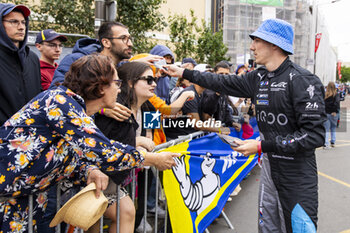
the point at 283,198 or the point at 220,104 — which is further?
the point at 220,104

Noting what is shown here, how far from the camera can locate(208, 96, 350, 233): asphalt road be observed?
4.00 metres

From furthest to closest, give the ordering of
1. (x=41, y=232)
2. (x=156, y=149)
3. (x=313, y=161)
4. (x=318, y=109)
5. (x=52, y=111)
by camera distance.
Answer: (x=156, y=149) → (x=313, y=161) → (x=318, y=109) → (x=41, y=232) → (x=52, y=111)

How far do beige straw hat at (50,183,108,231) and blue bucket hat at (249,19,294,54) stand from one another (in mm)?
1820

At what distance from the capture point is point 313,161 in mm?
2385

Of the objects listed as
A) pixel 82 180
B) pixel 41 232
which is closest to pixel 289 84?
pixel 82 180

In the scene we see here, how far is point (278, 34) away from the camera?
245 cm

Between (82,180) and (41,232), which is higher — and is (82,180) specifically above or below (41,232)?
above

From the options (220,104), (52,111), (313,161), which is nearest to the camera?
(52,111)

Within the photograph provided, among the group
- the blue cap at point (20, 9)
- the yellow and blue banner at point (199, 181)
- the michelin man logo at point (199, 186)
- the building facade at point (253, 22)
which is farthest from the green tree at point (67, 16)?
the building facade at point (253, 22)

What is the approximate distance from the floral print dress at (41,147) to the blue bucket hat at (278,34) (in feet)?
5.25

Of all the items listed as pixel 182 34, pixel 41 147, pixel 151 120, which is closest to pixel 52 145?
pixel 41 147

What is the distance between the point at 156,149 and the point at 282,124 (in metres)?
1.12

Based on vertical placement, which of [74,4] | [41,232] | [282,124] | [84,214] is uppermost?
[74,4]

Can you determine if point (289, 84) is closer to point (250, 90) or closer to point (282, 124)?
point (282, 124)
